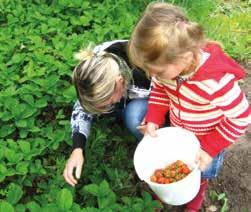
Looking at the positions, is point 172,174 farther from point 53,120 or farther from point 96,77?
point 53,120

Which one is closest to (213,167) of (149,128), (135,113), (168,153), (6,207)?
(168,153)

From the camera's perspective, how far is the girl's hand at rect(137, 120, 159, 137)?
7.92 ft

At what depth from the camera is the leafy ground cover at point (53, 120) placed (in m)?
2.49

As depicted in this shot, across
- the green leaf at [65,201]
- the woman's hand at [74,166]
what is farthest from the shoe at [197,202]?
the green leaf at [65,201]

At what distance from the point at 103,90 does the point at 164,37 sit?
494 mm

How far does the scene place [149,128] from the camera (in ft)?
8.09

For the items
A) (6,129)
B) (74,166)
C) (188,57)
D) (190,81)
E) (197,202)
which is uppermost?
(188,57)

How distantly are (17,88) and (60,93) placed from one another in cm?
26

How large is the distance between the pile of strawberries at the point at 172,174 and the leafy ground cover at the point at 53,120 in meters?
0.23

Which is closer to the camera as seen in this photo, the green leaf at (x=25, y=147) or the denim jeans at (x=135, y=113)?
the green leaf at (x=25, y=147)

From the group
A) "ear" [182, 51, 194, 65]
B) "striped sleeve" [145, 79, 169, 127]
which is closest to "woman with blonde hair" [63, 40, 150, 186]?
"striped sleeve" [145, 79, 169, 127]

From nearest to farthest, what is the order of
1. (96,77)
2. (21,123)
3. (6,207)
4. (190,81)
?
(6,207) < (190,81) < (96,77) < (21,123)

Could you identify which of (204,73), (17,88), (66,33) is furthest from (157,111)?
(66,33)

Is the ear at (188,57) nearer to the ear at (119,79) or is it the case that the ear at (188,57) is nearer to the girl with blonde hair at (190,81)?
the girl with blonde hair at (190,81)
